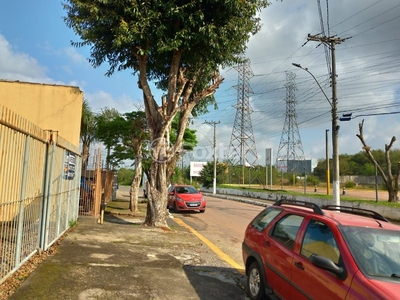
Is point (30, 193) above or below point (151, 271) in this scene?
above

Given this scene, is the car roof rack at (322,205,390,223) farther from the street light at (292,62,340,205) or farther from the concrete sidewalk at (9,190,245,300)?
the street light at (292,62,340,205)

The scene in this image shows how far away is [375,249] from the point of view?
3.59 m

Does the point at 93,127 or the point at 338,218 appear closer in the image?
the point at 338,218

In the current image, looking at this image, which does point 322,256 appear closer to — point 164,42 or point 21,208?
point 21,208

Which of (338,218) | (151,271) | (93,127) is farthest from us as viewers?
(93,127)

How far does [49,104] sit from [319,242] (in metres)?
11.5

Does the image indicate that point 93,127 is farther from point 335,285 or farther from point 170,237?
point 335,285

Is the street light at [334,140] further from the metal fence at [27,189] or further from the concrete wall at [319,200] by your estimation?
the metal fence at [27,189]

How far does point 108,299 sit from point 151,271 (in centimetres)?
143

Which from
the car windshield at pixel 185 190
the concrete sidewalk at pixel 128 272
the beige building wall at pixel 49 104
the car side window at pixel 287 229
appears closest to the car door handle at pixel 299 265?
the car side window at pixel 287 229

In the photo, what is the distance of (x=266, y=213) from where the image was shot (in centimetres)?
560

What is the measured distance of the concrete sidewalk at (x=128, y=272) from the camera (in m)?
4.69

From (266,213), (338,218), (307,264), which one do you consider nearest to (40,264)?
(266,213)

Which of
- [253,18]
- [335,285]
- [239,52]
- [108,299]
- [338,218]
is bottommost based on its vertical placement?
[108,299]
